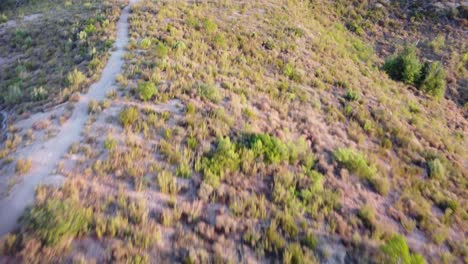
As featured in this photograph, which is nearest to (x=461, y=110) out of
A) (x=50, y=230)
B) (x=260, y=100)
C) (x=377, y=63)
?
(x=377, y=63)

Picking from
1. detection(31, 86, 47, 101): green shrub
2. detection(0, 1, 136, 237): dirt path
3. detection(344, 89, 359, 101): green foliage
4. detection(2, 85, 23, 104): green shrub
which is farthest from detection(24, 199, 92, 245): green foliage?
Answer: detection(344, 89, 359, 101): green foliage

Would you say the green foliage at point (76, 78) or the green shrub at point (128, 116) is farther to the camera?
the green foliage at point (76, 78)

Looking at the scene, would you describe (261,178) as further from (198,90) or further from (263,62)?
(263,62)

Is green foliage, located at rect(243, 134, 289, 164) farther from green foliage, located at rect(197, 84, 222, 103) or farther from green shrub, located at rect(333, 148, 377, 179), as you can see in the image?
green foliage, located at rect(197, 84, 222, 103)

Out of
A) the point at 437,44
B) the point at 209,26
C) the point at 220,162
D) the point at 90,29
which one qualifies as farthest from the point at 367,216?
the point at 437,44

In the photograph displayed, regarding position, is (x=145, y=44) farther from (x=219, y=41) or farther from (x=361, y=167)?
(x=361, y=167)

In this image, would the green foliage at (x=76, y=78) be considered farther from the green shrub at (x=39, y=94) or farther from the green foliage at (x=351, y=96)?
the green foliage at (x=351, y=96)

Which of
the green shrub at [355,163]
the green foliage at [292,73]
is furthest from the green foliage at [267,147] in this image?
the green foliage at [292,73]
